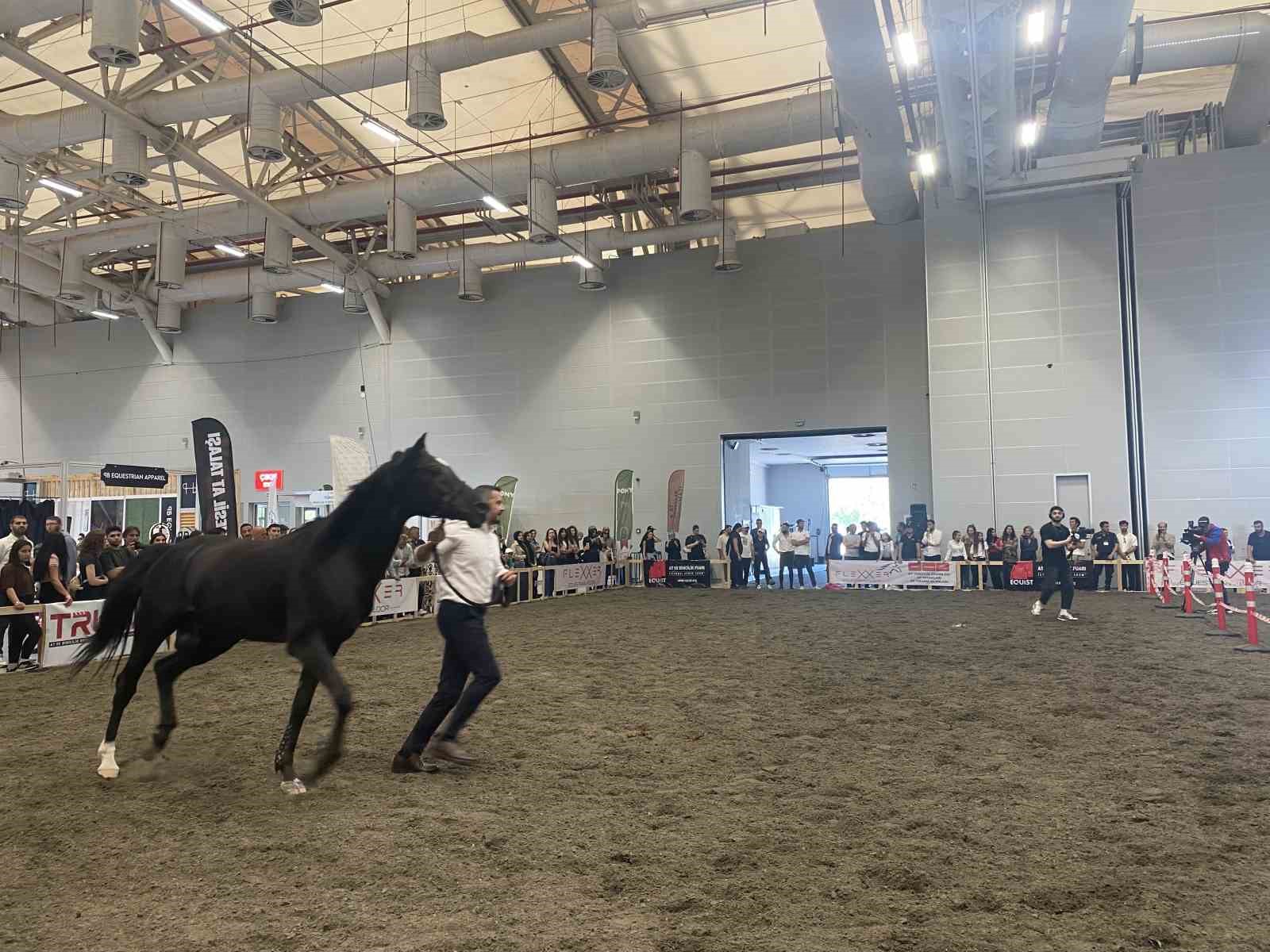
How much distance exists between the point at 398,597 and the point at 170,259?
1194cm

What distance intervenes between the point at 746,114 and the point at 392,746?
1523cm

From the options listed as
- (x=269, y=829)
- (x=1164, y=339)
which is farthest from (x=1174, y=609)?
(x=269, y=829)

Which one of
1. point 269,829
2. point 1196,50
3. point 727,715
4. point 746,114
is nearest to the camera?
point 269,829

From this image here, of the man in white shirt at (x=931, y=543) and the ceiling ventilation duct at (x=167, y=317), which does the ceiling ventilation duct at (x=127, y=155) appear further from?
the man in white shirt at (x=931, y=543)

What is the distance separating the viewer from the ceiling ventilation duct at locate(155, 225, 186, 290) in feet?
66.5

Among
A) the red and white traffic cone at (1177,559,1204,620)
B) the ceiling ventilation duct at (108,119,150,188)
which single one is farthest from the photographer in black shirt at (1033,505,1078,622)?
the ceiling ventilation duct at (108,119,150,188)

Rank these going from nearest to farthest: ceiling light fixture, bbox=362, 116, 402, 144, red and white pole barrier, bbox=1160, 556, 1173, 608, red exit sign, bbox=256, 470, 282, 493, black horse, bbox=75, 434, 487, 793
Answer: black horse, bbox=75, 434, 487, 793, red and white pole barrier, bbox=1160, 556, 1173, 608, ceiling light fixture, bbox=362, 116, 402, 144, red exit sign, bbox=256, 470, 282, 493

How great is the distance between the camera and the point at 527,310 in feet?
82.9

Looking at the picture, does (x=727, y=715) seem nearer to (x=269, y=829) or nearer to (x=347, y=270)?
(x=269, y=829)

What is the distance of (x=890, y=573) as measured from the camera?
19.1 meters

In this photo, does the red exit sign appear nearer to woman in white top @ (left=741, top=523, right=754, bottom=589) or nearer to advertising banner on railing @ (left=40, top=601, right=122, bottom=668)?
woman in white top @ (left=741, top=523, right=754, bottom=589)

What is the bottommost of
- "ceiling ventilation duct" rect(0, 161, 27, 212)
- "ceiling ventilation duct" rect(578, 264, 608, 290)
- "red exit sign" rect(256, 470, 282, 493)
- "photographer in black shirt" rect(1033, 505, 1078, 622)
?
"photographer in black shirt" rect(1033, 505, 1078, 622)

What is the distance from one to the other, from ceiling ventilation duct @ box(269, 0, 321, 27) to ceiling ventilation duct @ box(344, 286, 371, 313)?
526 inches

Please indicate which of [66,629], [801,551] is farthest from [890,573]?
[66,629]
